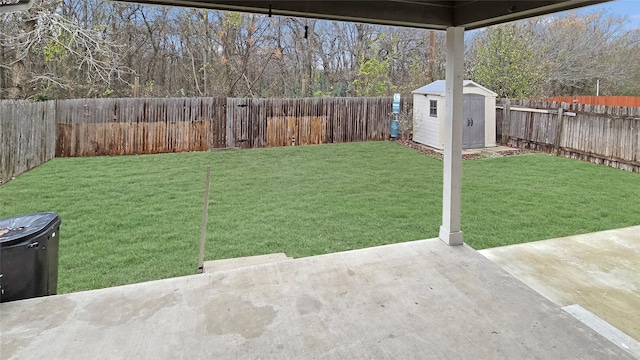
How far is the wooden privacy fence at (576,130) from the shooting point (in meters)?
6.50

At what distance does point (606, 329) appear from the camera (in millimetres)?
2121

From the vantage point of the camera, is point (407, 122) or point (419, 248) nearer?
point (419, 248)

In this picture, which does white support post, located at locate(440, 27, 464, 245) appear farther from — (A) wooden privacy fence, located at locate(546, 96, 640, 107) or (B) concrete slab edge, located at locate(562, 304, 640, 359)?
(A) wooden privacy fence, located at locate(546, 96, 640, 107)

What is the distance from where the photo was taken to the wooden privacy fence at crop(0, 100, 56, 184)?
5.25 meters

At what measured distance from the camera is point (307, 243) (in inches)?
151

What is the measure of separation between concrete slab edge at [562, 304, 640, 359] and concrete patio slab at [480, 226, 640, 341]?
12 cm

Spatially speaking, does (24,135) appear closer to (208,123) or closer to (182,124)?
(182,124)

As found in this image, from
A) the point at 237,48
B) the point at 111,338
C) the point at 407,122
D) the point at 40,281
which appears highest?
the point at 237,48

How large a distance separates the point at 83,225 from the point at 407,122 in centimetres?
701

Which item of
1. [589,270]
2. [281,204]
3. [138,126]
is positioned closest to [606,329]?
[589,270]

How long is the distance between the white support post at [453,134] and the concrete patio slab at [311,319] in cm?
45

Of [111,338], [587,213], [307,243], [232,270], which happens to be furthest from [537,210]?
[111,338]

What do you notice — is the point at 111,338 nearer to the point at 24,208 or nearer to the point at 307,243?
the point at 307,243

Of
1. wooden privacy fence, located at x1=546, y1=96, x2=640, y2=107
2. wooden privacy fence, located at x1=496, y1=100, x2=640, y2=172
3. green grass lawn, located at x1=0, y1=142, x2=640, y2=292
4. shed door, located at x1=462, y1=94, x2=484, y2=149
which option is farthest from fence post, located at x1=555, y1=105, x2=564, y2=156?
wooden privacy fence, located at x1=546, y1=96, x2=640, y2=107
